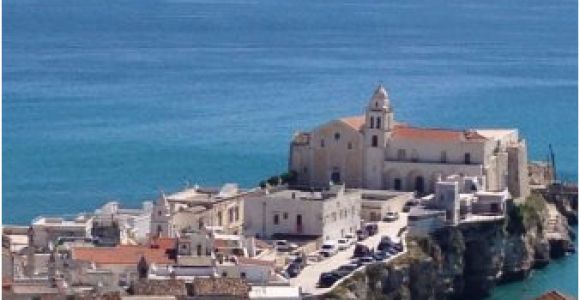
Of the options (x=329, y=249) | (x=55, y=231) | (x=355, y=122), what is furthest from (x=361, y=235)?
(x=355, y=122)

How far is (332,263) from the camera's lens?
3812 cm

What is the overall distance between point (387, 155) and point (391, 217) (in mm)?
4223

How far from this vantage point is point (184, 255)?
35625 mm

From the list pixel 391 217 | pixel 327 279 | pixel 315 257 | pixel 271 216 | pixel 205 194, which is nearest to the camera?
pixel 327 279

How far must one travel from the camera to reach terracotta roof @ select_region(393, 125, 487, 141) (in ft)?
156

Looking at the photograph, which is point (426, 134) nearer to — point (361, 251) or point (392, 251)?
point (392, 251)

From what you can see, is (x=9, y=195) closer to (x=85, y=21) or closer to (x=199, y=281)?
(x=199, y=281)

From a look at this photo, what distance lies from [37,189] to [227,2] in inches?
5626

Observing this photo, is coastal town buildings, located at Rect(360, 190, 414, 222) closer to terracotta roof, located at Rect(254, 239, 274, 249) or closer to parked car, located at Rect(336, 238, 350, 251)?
parked car, located at Rect(336, 238, 350, 251)

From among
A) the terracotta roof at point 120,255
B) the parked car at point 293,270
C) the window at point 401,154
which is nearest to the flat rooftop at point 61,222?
the terracotta roof at point 120,255

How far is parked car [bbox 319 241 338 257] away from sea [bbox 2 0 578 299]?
5.25 m

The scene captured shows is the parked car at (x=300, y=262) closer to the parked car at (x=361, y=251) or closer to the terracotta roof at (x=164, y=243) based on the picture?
the parked car at (x=361, y=251)

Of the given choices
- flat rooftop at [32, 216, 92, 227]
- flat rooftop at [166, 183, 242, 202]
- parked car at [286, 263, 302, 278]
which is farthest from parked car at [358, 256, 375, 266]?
flat rooftop at [166, 183, 242, 202]

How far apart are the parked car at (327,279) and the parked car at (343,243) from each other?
3.49 m
